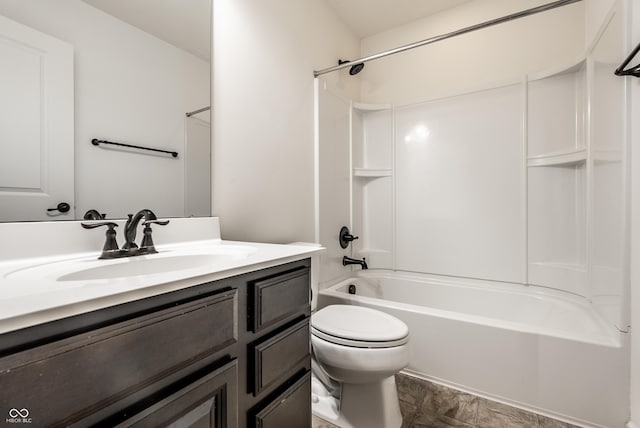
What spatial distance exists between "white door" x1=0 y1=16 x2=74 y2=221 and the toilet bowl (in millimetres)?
1086

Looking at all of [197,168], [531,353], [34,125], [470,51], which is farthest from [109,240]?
[470,51]

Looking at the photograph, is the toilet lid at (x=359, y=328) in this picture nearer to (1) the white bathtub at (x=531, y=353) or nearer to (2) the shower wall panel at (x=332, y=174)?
(1) the white bathtub at (x=531, y=353)

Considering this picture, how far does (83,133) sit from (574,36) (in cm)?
267

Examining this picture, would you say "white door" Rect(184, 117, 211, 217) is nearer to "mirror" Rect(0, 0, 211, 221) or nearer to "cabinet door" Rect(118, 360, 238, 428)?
"mirror" Rect(0, 0, 211, 221)

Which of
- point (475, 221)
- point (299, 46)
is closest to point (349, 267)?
point (475, 221)

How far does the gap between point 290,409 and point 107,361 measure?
0.61 m

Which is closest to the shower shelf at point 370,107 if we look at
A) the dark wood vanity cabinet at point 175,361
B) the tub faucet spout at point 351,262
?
the tub faucet spout at point 351,262

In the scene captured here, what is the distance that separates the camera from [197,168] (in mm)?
1281

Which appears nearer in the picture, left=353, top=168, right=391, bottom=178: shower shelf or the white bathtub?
the white bathtub

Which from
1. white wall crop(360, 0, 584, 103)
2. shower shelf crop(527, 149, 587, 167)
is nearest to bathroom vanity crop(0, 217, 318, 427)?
shower shelf crop(527, 149, 587, 167)

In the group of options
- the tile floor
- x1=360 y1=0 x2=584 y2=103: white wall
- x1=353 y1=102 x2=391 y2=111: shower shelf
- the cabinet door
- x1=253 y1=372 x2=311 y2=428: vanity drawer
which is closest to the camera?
the cabinet door

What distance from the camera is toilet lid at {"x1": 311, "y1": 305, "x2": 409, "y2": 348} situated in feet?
4.00

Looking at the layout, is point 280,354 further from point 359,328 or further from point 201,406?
point 359,328
